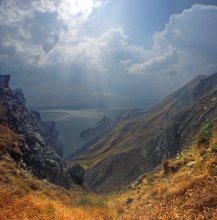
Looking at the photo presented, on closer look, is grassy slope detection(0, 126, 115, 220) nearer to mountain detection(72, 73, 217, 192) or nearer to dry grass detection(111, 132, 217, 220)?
dry grass detection(111, 132, 217, 220)

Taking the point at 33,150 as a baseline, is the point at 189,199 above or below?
above

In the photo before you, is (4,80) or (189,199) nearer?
(189,199)

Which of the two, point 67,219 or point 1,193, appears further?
point 1,193

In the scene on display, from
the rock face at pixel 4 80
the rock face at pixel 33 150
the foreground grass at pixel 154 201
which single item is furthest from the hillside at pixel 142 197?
the rock face at pixel 4 80

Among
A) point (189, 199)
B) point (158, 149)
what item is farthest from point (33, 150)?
point (158, 149)

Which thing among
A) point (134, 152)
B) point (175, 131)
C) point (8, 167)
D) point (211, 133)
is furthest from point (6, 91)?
point (134, 152)

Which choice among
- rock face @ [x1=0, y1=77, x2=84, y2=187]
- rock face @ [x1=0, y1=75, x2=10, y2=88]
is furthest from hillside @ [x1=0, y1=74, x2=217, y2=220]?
rock face @ [x1=0, y1=75, x2=10, y2=88]

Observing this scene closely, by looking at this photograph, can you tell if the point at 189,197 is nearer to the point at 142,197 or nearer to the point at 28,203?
the point at 142,197

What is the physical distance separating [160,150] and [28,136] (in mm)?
56721

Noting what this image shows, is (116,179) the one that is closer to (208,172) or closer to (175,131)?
(175,131)

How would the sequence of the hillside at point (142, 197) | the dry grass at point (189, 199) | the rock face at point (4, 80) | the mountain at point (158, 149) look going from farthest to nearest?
the mountain at point (158, 149) < the rock face at point (4, 80) < the hillside at point (142, 197) < the dry grass at point (189, 199)

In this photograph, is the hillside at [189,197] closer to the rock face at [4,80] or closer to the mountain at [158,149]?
the rock face at [4,80]

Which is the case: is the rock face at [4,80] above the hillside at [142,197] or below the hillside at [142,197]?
above

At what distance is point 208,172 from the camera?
18.5 meters
